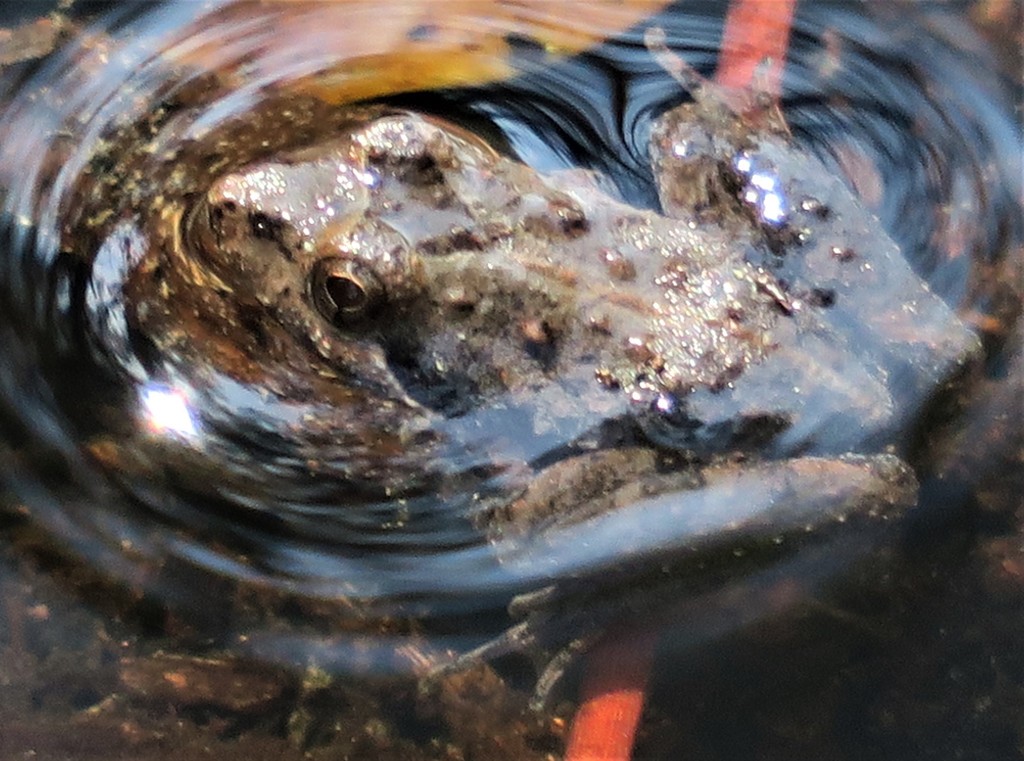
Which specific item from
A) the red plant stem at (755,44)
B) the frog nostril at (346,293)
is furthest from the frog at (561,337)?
the red plant stem at (755,44)

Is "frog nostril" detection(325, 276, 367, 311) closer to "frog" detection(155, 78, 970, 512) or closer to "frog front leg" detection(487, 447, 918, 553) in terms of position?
"frog" detection(155, 78, 970, 512)

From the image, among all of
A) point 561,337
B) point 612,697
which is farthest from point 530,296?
point 612,697

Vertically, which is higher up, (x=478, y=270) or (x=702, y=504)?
(x=478, y=270)

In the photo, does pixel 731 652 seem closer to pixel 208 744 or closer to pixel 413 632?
pixel 413 632

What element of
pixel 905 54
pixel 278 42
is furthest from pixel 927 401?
pixel 278 42

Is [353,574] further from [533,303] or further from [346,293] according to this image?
[533,303]

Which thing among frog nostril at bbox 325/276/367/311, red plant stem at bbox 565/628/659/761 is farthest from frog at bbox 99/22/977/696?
red plant stem at bbox 565/628/659/761
